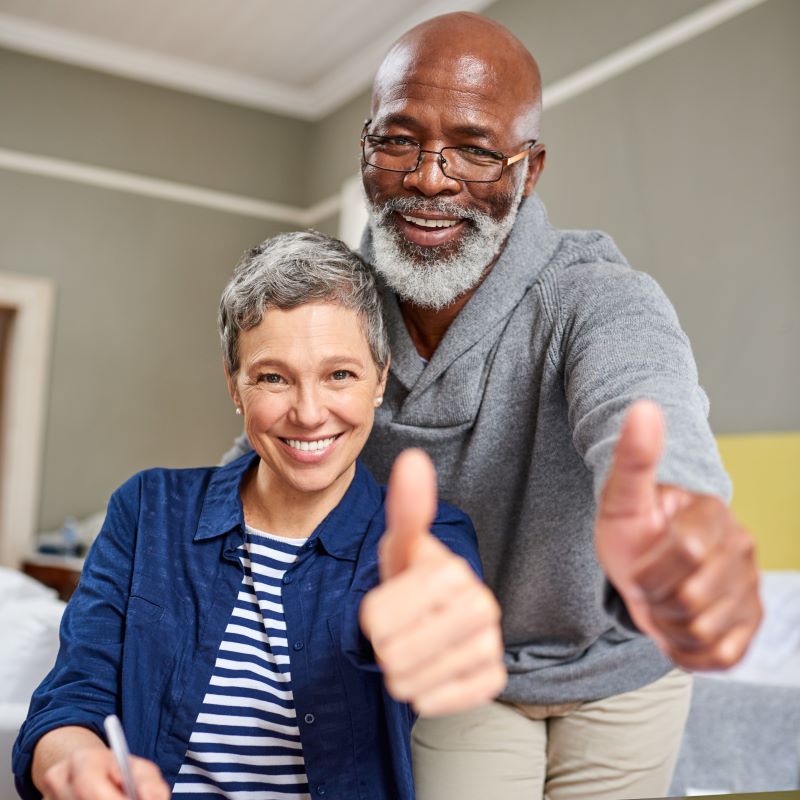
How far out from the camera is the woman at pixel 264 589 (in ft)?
3.77

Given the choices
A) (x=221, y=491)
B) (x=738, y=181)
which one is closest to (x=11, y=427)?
(x=738, y=181)

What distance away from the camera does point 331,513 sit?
130cm

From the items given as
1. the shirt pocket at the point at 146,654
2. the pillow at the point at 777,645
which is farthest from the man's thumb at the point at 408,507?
the pillow at the point at 777,645

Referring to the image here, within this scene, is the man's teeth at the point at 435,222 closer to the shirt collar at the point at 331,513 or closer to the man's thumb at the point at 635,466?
the shirt collar at the point at 331,513

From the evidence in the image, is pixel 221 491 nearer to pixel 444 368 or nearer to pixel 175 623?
pixel 175 623

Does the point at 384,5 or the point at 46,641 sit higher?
the point at 384,5

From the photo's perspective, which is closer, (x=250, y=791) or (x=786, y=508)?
(x=250, y=791)

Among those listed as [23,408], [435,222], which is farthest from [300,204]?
[435,222]

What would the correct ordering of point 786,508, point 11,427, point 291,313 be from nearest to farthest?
point 291,313 → point 786,508 → point 11,427

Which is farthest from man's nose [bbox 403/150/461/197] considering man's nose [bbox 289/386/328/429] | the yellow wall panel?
the yellow wall panel

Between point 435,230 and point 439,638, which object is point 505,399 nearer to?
point 435,230

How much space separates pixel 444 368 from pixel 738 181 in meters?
2.41

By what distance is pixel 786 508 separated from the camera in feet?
10.7

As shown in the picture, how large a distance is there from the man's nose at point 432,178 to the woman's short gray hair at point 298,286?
147 millimetres
